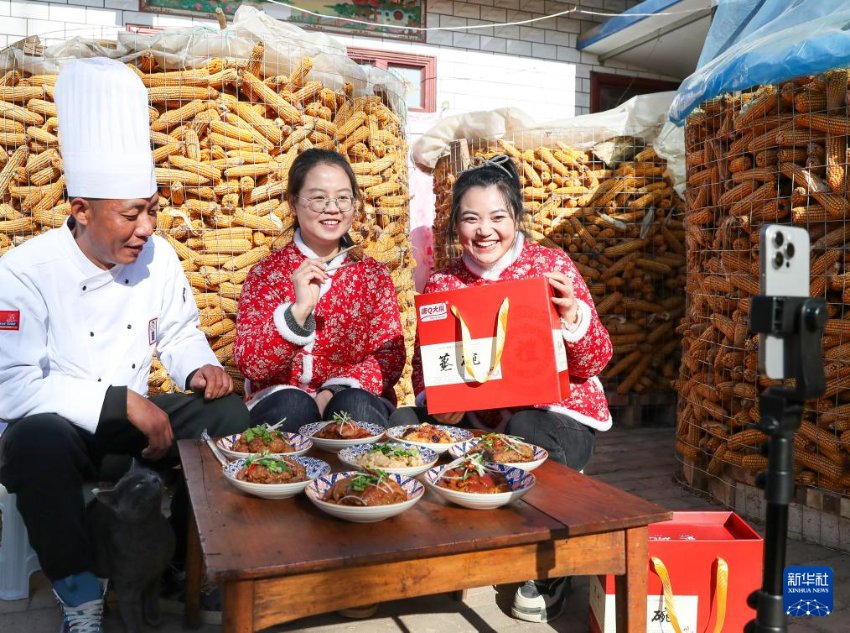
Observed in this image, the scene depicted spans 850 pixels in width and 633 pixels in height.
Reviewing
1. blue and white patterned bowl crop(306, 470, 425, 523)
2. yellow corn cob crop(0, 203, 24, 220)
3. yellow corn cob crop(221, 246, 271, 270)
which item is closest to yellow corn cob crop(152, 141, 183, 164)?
yellow corn cob crop(221, 246, 271, 270)

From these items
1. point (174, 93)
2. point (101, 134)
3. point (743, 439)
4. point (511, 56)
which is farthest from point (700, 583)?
point (511, 56)

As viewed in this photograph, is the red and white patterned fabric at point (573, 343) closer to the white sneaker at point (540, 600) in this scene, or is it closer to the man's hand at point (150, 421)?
the white sneaker at point (540, 600)

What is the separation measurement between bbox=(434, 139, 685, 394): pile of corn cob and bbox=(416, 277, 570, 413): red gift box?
Answer: 322 cm

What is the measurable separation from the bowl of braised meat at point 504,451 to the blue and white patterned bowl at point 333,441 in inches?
11.2

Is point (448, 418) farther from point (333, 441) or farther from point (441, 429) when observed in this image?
point (333, 441)

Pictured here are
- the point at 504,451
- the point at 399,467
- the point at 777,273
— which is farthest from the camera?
the point at 504,451

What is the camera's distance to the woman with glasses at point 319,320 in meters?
2.76

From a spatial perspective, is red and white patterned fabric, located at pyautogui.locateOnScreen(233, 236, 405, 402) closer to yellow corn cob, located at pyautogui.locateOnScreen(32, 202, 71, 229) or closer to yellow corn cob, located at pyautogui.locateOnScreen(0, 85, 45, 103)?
yellow corn cob, located at pyautogui.locateOnScreen(32, 202, 71, 229)

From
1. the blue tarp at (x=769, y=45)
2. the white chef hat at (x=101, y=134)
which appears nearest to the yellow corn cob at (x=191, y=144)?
the white chef hat at (x=101, y=134)

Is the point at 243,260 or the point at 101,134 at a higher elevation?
the point at 101,134

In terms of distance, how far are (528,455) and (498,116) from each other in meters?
4.20

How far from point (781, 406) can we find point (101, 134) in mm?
2324

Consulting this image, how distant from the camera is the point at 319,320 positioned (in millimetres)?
3088

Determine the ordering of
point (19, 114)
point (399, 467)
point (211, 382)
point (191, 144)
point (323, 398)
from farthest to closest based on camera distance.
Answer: point (191, 144)
point (19, 114)
point (323, 398)
point (211, 382)
point (399, 467)
